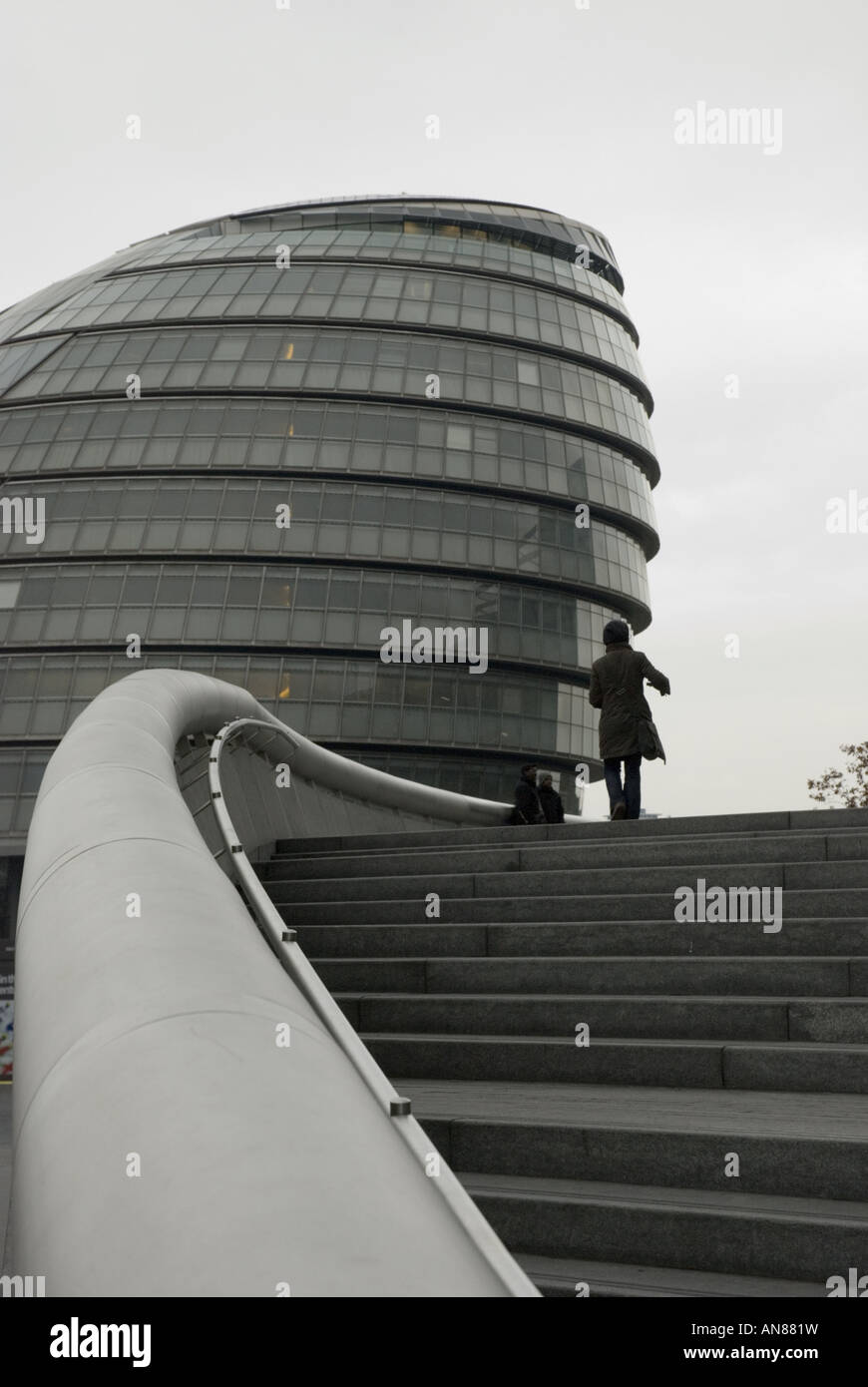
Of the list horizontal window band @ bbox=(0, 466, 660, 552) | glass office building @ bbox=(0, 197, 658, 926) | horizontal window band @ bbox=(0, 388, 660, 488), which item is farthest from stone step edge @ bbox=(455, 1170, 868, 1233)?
horizontal window band @ bbox=(0, 388, 660, 488)

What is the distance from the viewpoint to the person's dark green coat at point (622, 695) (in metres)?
11.3

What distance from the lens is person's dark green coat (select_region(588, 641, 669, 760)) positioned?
1130 cm

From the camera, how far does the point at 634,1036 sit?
5480mm

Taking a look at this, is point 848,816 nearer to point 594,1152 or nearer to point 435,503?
point 594,1152

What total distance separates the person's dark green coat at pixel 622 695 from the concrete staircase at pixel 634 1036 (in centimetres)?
223

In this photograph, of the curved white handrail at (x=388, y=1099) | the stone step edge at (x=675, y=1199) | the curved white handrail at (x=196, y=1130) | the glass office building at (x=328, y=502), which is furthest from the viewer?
the glass office building at (x=328, y=502)

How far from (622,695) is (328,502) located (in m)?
37.7

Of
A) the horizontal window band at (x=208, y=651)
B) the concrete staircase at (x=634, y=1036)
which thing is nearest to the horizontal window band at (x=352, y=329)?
→ the horizontal window band at (x=208, y=651)

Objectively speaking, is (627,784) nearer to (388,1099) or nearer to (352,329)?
(388,1099)

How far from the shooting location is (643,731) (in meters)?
11.3

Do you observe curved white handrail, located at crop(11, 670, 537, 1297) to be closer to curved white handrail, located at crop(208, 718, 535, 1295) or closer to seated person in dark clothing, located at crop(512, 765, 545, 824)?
curved white handrail, located at crop(208, 718, 535, 1295)

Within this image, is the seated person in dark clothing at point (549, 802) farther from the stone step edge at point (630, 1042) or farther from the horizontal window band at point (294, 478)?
the horizontal window band at point (294, 478)

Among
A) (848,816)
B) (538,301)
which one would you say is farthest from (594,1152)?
(538,301)

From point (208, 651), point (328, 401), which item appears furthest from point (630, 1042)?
point (328, 401)
